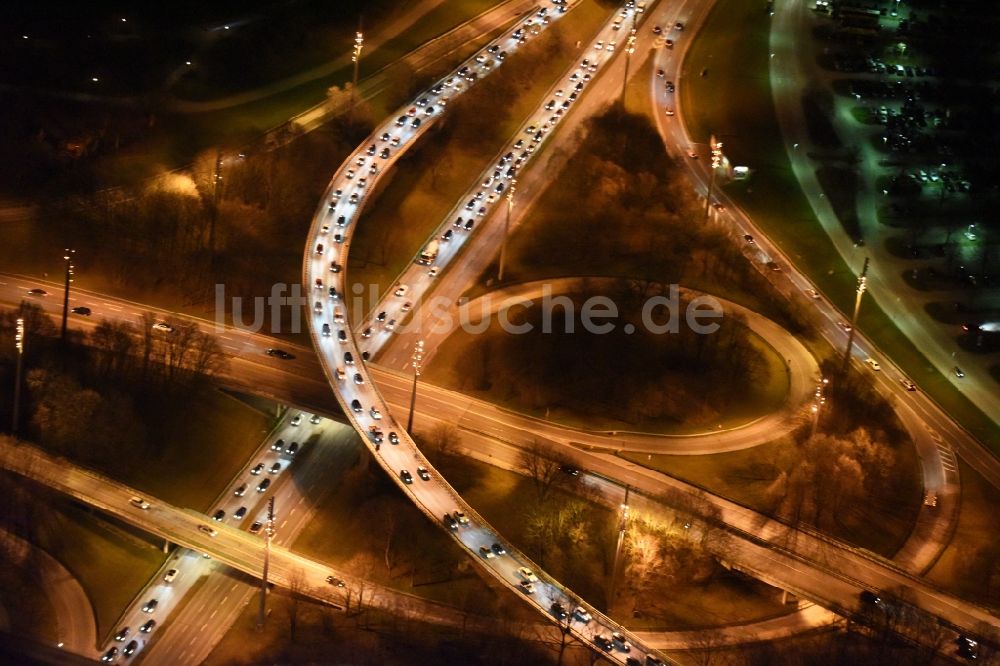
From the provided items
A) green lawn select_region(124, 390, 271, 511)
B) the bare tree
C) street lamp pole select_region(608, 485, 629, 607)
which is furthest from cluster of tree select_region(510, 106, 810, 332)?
street lamp pole select_region(608, 485, 629, 607)

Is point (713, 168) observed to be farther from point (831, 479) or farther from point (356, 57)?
point (831, 479)

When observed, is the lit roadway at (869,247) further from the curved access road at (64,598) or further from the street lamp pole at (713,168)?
the curved access road at (64,598)

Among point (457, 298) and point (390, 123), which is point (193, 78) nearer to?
point (390, 123)

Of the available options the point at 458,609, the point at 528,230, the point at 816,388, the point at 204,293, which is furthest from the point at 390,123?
the point at 458,609

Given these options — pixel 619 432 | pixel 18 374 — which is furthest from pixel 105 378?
pixel 619 432

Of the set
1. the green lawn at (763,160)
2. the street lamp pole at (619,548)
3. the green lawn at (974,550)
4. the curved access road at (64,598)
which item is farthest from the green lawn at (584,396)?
the curved access road at (64,598)

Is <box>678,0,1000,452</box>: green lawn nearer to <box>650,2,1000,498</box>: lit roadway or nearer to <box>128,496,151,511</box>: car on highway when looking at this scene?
<box>650,2,1000,498</box>: lit roadway

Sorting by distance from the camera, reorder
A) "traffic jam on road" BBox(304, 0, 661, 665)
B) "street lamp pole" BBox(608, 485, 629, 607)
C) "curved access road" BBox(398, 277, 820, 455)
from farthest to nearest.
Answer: "curved access road" BBox(398, 277, 820, 455) → "street lamp pole" BBox(608, 485, 629, 607) → "traffic jam on road" BBox(304, 0, 661, 665)
